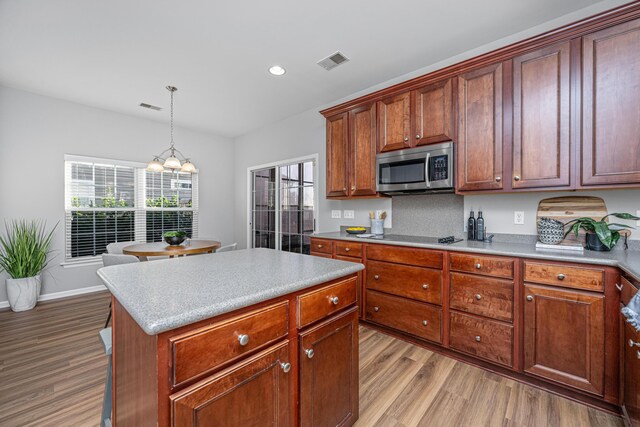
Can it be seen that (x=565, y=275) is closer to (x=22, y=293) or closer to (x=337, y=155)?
(x=337, y=155)

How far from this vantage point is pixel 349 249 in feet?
9.62

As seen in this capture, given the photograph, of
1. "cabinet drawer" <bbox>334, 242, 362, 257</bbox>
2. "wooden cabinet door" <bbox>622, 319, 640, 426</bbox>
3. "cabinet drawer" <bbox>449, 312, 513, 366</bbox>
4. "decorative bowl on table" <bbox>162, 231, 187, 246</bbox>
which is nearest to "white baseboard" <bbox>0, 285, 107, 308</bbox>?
"decorative bowl on table" <bbox>162, 231, 187, 246</bbox>

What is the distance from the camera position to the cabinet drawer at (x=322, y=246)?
10.3 feet

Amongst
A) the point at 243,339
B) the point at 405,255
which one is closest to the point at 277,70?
the point at 405,255

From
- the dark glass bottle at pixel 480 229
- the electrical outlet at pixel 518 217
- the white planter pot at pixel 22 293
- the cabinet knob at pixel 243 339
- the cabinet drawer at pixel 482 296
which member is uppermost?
the electrical outlet at pixel 518 217

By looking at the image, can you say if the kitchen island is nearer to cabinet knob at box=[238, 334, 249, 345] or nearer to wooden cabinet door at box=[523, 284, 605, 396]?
cabinet knob at box=[238, 334, 249, 345]

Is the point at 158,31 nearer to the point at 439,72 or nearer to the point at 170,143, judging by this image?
the point at 439,72

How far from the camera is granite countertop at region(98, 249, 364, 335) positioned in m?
0.84

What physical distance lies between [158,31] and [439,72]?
246cm

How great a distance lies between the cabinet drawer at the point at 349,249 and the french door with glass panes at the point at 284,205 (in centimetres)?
107

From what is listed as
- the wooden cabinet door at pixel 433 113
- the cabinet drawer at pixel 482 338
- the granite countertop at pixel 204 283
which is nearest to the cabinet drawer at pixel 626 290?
the cabinet drawer at pixel 482 338

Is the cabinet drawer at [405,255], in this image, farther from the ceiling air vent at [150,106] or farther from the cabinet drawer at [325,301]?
the ceiling air vent at [150,106]

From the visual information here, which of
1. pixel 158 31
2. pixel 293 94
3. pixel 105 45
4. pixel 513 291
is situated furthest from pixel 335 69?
pixel 513 291

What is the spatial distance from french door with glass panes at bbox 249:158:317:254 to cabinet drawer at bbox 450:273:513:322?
88.2 inches
